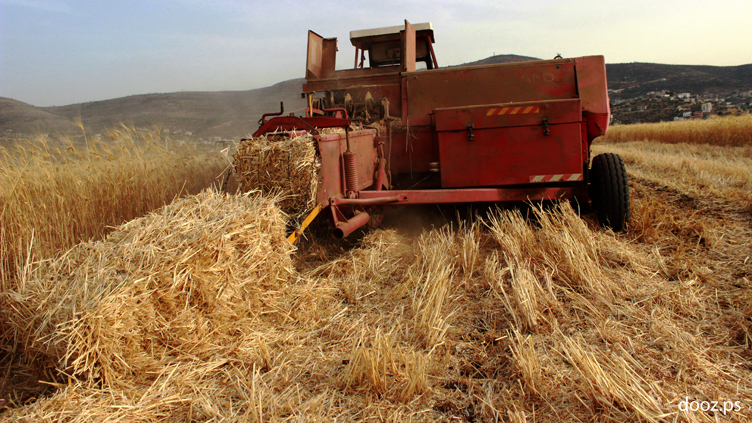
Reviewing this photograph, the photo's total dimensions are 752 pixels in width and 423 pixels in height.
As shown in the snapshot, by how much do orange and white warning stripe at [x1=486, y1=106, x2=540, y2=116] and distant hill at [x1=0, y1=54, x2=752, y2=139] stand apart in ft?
92.6

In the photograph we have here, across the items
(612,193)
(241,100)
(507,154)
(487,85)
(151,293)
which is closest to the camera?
(151,293)

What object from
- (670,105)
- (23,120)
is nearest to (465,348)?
(23,120)

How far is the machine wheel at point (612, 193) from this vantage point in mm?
4387

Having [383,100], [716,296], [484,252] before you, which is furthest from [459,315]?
[383,100]

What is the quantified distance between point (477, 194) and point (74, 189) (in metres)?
3.70

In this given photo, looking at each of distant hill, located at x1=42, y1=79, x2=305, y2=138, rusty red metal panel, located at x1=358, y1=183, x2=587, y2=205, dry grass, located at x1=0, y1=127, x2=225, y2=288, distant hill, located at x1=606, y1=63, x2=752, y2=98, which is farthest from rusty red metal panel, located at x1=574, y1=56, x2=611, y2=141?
distant hill, located at x1=606, y1=63, x2=752, y2=98

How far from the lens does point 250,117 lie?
38.7 meters

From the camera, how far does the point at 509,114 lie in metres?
4.48

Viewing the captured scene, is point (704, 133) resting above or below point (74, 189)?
above

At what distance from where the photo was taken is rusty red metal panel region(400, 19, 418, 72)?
613 centimetres

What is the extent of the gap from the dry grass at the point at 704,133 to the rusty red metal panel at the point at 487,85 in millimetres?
11960

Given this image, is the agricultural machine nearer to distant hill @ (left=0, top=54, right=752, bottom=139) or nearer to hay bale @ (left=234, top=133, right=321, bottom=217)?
hay bale @ (left=234, top=133, right=321, bottom=217)

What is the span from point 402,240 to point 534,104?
1936 mm

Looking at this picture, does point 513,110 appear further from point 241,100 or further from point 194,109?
point 241,100
